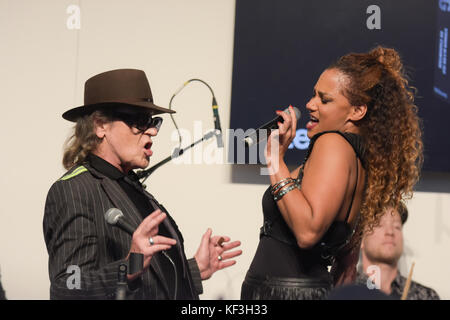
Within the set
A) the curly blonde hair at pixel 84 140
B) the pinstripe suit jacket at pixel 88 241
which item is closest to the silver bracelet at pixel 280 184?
the pinstripe suit jacket at pixel 88 241

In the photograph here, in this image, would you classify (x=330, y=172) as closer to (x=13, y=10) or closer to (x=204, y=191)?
(x=204, y=191)

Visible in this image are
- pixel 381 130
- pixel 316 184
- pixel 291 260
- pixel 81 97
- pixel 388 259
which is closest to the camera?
pixel 316 184

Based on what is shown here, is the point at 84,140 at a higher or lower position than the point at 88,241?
higher

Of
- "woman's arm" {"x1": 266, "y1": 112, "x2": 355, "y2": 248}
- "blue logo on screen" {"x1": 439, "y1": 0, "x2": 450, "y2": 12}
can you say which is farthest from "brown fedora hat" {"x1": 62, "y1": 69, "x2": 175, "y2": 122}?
"blue logo on screen" {"x1": 439, "y1": 0, "x2": 450, "y2": 12}

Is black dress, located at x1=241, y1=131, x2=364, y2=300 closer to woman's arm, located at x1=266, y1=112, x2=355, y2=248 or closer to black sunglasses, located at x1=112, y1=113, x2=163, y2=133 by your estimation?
woman's arm, located at x1=266, y1=112, x2=355, y2=248

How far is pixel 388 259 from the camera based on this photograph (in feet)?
10.2

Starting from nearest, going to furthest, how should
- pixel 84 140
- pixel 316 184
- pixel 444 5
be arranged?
pixel 316 184 < pixel 84 140 < pixel 444 5

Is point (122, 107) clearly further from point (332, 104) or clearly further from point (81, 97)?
point (81, 97)

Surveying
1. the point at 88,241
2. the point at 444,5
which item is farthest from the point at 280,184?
the point at 444,5

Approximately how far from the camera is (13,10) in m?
3.80

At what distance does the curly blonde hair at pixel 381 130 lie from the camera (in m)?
1.85

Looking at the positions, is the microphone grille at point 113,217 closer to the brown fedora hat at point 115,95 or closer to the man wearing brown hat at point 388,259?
the brown fedora hat at point 115,95

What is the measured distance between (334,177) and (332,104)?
0.34 m

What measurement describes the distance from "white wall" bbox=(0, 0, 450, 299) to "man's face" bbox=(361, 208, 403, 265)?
31.2 inches
